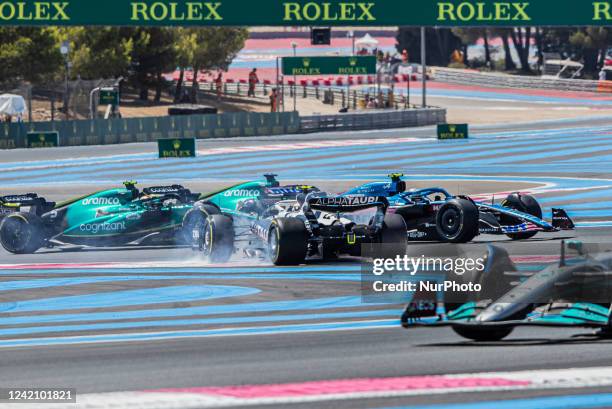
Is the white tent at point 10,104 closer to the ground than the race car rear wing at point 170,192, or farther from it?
farther from it

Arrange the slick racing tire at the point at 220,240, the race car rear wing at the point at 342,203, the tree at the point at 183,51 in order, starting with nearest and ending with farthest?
the race car rear wing at the point at 342,203
the slick racing tire at the point at 220,240
the tree at the point at 183,51

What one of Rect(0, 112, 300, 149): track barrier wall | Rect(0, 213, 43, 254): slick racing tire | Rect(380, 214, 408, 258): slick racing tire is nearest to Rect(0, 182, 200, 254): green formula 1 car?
Rect(0, 213, 43, 254): slick racing tire

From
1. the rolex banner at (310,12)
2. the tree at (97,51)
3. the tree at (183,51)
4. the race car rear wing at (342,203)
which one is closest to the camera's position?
the race car rear wing at (342,203)

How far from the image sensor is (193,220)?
18844mm

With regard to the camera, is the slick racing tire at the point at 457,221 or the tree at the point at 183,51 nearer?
the slick racing tire at the point at 457,221

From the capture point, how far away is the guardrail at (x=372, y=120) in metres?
52.0

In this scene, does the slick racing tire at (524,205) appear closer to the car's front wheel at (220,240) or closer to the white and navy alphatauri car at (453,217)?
the white and navy alphatauri car at (453,217)

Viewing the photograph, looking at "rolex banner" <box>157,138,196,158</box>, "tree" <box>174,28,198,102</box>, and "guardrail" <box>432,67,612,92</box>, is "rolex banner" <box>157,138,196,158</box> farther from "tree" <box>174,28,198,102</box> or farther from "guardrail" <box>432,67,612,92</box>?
"guardrail" <box>432,67,612,92</box>

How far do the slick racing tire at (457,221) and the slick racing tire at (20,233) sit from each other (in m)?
6.78

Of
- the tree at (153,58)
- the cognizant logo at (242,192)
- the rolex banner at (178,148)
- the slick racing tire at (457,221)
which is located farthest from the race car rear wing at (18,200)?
the tree at (153,58)

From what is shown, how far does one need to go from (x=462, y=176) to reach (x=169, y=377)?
2401 cm

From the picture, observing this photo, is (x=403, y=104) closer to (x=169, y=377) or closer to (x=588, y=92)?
(x=588, y=92)

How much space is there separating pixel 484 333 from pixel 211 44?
6172cm

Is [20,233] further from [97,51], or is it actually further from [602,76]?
[602,76]
